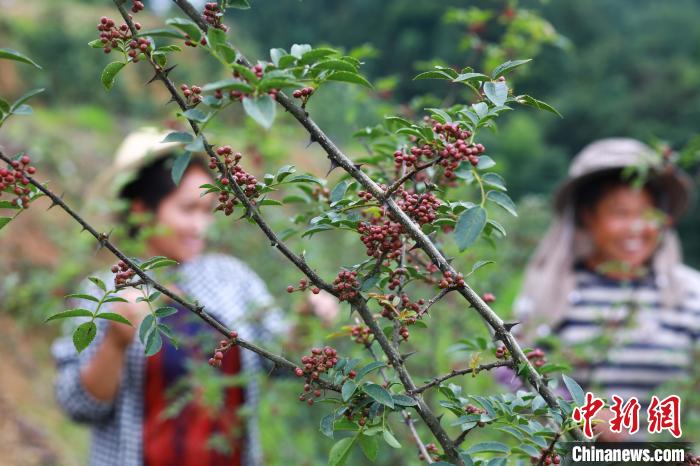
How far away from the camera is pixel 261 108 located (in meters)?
0.64

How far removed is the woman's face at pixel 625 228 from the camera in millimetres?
2705

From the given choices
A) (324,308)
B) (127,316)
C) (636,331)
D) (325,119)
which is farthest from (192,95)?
(325,119)

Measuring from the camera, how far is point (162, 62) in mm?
772

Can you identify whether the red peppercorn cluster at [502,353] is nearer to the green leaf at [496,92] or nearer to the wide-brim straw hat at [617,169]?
the green leaf at [496,92]

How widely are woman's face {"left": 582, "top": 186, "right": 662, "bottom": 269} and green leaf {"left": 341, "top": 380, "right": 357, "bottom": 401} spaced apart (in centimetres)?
215

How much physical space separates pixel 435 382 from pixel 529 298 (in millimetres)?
2129

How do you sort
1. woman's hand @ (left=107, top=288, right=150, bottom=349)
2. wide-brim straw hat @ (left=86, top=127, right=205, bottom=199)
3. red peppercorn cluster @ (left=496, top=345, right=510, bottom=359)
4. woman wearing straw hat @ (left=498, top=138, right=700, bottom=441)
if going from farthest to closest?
woman wearing straw hat @ (left=498, top=138, right=700, bottom=441) < wide-brim straw hat @ (left=86, top=127, right=205, bottom=199) < woman's hand @ (left=107, top=288, right=150, bottom=349) < red peppercorn cluster @ (left=496, top=345, right=510, bottom=359)

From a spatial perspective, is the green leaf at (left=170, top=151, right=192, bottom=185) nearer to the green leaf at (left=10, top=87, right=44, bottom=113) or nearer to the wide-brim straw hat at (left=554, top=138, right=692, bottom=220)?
the green leaf at (left=10, top=87, right=44, bottom=113)

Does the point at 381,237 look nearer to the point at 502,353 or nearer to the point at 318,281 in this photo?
the point at 318,281

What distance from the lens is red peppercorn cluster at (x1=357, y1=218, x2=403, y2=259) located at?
78cm

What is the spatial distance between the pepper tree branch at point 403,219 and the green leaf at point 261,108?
7 centimetres

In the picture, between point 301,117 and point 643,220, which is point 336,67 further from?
point 643,220

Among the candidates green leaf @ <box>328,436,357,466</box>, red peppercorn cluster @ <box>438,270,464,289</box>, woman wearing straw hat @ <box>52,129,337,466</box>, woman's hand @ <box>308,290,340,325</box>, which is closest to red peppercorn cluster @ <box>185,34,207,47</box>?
red peppercorn cluster @ <box>438,270,464,289</box>

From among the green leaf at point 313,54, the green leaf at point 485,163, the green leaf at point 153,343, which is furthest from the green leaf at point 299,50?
the green leaf at point 153,343
